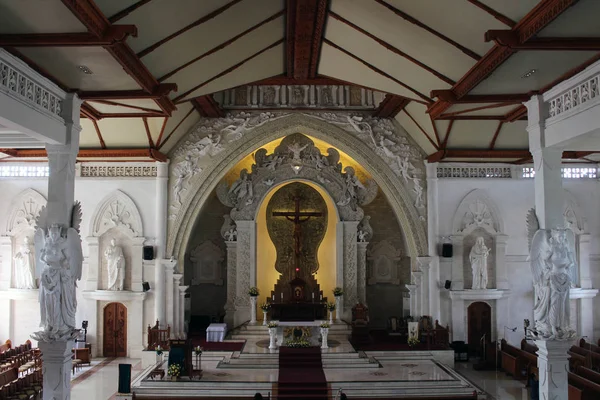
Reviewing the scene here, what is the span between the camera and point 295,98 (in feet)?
65.1

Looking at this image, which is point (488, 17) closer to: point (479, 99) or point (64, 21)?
point (479, 99)

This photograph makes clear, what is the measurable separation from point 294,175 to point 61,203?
10.6 metres

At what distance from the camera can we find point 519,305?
1948 cm

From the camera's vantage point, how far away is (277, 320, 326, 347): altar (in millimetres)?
18062

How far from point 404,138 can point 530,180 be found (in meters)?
4.50

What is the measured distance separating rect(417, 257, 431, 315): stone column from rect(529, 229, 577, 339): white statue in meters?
8.04

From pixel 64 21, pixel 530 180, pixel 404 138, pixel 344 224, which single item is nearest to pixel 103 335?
pixel 344 224

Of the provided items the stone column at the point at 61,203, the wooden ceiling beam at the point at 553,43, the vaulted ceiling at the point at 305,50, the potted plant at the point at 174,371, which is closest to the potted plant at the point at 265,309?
the potted plant at the point at 174,371

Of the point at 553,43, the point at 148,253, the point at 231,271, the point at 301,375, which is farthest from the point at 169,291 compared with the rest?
the point at 553,43

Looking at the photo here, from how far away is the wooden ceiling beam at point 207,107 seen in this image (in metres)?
17.4

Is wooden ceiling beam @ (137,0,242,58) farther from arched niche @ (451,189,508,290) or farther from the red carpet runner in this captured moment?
arched niche @ (451,189,508,290)

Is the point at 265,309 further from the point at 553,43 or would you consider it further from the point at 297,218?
the point at 553,43

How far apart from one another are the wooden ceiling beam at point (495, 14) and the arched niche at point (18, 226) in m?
15.7

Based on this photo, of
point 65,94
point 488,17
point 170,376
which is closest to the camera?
point 488,17
